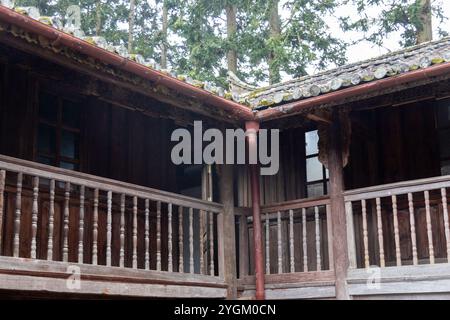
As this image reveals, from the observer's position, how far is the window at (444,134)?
9.62 meters

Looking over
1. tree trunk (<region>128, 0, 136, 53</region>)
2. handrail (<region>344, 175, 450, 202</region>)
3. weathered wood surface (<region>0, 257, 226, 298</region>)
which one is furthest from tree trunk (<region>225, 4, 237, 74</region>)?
weathered wood surface (<region>0, 257, 226, 298</region>)

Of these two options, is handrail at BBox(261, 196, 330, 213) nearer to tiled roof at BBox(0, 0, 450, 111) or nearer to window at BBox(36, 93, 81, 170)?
tiled roof at BBox(0, 0, 450, 111)

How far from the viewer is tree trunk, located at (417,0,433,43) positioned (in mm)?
18469

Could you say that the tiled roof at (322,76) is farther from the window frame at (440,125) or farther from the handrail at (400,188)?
the handrail at (400,188)

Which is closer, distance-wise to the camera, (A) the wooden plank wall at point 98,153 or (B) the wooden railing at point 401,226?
(A) the wooden plank wall at point 98,153

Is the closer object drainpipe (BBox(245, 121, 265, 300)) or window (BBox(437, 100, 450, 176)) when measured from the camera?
drainpipe (BBox(245, 121, 265, 300))

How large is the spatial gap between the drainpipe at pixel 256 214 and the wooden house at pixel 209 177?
0.02m

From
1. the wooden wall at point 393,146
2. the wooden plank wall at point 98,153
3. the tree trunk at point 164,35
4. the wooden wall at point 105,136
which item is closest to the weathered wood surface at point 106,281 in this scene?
the wooden plank wall at point 98,153

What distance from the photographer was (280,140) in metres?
10.7

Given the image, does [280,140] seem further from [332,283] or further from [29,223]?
[29,223]

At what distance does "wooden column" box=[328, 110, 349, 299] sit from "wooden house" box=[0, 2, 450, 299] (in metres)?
0.02

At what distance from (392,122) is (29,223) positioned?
534 cm

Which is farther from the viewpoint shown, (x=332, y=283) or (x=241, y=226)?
(x=241, y=226)
